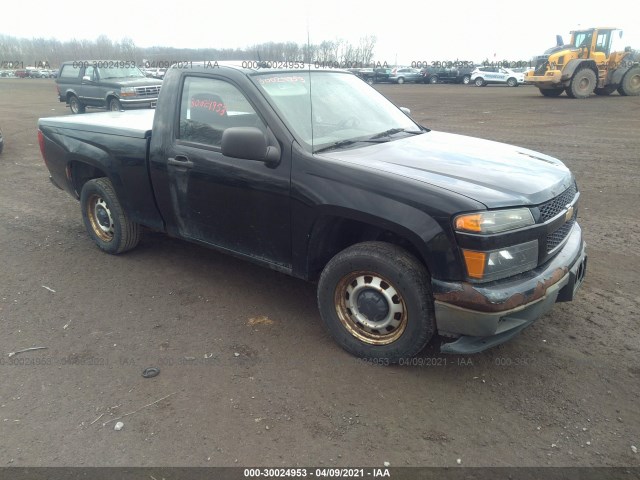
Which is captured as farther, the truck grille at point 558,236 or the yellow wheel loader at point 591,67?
the yellow wheel loader at point 591,67

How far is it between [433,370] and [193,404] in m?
1.54

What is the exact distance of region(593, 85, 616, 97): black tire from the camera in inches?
862

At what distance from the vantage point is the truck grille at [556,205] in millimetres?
3055

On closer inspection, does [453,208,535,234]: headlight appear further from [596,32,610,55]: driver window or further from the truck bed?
[596,32,610,55]: driver window

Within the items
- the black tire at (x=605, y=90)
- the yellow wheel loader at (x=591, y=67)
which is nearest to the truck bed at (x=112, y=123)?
the yellow wheel loader at (x=591, y=67)

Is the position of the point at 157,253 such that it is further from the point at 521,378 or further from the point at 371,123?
the point at 521,378

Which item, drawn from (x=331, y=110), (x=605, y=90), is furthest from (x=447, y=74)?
(x=331, y=110)

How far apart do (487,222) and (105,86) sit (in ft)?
53.9

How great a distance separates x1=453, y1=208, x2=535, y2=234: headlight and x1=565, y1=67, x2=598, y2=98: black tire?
21.1 metres

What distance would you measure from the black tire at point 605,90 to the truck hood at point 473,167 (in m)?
21.7

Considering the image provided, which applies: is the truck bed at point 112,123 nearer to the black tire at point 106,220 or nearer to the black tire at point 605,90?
the black tire at point 106,220

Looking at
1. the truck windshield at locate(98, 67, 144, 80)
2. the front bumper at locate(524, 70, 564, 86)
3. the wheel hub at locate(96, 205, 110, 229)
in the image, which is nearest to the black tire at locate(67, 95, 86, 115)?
the truck windshield at locate(98, 67, 144, 80)

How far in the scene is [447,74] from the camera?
137 ft

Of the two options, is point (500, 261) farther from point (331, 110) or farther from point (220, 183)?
point (220, 183)
